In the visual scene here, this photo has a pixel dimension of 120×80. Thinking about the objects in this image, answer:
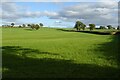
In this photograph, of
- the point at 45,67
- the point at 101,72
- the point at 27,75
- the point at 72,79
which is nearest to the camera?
the point at 72,79

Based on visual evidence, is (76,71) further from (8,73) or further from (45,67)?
(8,73)

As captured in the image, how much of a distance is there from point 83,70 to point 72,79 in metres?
2.66

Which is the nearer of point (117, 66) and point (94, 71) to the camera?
point (94, 71)

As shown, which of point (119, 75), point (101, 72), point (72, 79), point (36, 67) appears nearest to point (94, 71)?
point (101, 72)

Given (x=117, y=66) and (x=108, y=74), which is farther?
(x=117, y=66)

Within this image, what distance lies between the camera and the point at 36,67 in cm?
1644

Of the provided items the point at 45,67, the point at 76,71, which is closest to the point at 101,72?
the point at 76,71

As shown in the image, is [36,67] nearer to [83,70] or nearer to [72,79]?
[83,70]

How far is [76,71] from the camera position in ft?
48.7

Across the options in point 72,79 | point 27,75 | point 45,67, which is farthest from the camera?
point 45,67

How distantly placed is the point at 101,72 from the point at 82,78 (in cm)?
193

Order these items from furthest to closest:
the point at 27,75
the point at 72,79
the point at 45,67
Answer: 1. the point at 45,67
2. the point at 27,75
3. the point at 72,79

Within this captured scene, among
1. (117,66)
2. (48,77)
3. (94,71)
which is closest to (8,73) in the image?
(48,77)

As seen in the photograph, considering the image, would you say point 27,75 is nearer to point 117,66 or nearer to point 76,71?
point 76,71
